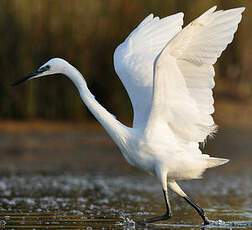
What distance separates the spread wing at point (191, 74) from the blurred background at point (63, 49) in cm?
944

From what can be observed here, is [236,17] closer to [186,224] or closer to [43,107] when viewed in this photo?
[186,224]

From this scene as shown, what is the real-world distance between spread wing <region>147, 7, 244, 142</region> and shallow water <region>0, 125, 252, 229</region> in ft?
4.10

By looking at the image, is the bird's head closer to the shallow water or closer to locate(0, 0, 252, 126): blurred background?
the shallow water

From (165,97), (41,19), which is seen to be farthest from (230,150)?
(165,97)

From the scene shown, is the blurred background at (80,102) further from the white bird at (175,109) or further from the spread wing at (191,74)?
the spread wing at (191,74)

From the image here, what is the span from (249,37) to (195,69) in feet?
48.3

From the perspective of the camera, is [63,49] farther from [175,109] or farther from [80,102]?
[175,109]

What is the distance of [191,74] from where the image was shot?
9398 millimetres

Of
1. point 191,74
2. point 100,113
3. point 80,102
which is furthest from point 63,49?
point 191,74

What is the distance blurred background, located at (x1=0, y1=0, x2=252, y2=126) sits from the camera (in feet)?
61.8

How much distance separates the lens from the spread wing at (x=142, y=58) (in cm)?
1052

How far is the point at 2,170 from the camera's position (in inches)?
599

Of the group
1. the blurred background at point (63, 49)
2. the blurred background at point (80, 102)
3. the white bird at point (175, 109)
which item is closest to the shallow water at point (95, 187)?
the blurred background at point (80, 102)

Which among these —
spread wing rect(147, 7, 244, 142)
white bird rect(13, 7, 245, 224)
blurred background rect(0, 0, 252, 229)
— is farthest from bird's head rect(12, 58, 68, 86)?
blurred background rect(0, 0, 252, 229)
